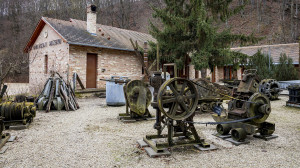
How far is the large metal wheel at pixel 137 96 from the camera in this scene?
6812 millimetres

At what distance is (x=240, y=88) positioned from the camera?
5469 mm

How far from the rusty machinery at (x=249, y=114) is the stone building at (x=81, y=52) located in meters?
10.2

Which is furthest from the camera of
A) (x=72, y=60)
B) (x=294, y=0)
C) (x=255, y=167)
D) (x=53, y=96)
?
(x=294, y=0)

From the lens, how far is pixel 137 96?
6.91 meters

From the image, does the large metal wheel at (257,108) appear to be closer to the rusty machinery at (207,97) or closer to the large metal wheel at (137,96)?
the rusty machinery at (207,97)

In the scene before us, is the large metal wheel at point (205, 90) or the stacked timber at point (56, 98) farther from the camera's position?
the stacked timber at point (56, 98)

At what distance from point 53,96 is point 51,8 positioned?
1112 inches

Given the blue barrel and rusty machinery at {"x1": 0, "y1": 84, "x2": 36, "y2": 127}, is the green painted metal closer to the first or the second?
rusty machinery at {"x1": 0, "y1": 84, "x2": 36, "y2": 127}

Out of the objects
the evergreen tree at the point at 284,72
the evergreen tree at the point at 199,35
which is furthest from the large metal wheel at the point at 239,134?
the evergreen tree at the point at 284,72

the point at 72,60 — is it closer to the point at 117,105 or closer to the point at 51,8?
the point at 117,105

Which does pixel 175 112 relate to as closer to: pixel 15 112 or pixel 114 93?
pixel 15 112

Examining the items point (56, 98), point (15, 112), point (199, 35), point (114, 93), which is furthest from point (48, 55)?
point (199, 35)

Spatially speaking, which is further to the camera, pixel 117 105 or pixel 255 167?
pixel 117 105

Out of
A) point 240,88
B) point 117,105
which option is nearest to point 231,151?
point 240,88
